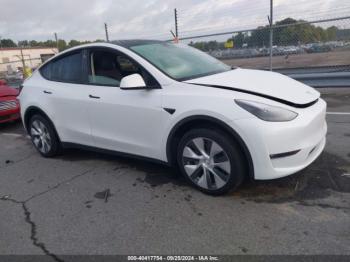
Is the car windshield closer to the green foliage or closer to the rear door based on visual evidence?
the rear door

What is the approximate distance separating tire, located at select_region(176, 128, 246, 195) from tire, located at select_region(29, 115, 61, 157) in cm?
227

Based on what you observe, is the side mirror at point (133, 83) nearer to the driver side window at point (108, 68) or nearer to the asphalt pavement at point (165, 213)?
the driver side window at point (108, 68)

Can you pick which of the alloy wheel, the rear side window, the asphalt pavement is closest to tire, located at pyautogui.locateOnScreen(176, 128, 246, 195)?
the alloy wheel

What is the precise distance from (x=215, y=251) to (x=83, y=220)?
52.6 inches

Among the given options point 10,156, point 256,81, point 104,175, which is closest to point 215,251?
point 256,81

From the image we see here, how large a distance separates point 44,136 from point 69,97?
39.2 inches

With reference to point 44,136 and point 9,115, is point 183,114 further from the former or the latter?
point 9,115

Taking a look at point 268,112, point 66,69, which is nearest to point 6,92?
point 66,69

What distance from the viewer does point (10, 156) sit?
5.52 metres

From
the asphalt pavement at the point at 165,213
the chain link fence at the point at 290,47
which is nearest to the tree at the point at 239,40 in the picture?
the chain link fence at the point at 290,47

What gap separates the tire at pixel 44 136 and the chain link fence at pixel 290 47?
589 cm

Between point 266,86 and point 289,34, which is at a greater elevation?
point 289,34

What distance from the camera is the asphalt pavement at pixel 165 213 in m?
2.72

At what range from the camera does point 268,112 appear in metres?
3.05
